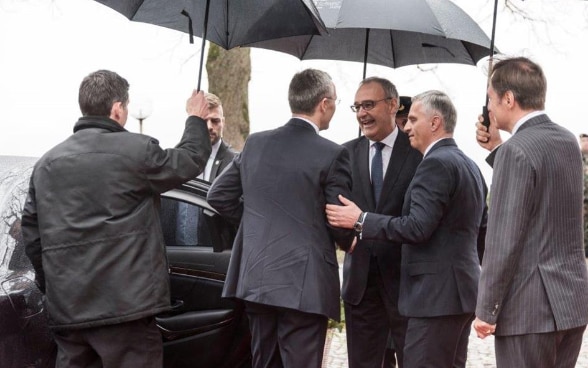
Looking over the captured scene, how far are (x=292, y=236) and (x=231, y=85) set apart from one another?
8405mm

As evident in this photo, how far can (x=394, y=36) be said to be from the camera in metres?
6.73

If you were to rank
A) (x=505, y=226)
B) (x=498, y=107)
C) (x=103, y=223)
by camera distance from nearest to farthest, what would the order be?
(x=505, y=226), (x=498, y=107), (x=103, y=223)

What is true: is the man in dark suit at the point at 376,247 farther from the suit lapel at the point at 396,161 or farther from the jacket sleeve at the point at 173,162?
the jacket sleeve at the point at 173,162

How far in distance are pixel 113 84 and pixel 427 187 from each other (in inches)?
69.3

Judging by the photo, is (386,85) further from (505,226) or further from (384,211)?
(505,226)

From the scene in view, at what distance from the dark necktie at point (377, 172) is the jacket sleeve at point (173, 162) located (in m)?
1.24

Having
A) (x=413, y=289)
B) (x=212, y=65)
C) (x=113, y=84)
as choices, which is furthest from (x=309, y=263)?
(x=212, y=65)

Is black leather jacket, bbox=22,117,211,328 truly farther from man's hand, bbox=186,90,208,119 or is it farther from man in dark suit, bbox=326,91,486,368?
man in dark suit, bbox=326,91,486,368

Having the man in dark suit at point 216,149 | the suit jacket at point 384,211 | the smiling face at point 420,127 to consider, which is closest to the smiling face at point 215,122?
the man in dark suit at point 216,149

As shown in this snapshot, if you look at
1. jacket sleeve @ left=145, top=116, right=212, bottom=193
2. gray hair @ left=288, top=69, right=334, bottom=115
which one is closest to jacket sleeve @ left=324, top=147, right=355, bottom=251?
gray hair @ left=288, top=69, right=334, bottom=115

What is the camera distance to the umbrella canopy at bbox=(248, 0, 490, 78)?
565cm

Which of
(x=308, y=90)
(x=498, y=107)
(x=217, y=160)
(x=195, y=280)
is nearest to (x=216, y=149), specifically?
(x=217, y=160)

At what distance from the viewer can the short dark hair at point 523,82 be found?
12.9 feet

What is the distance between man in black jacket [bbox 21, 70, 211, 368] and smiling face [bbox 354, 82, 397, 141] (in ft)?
4.50
